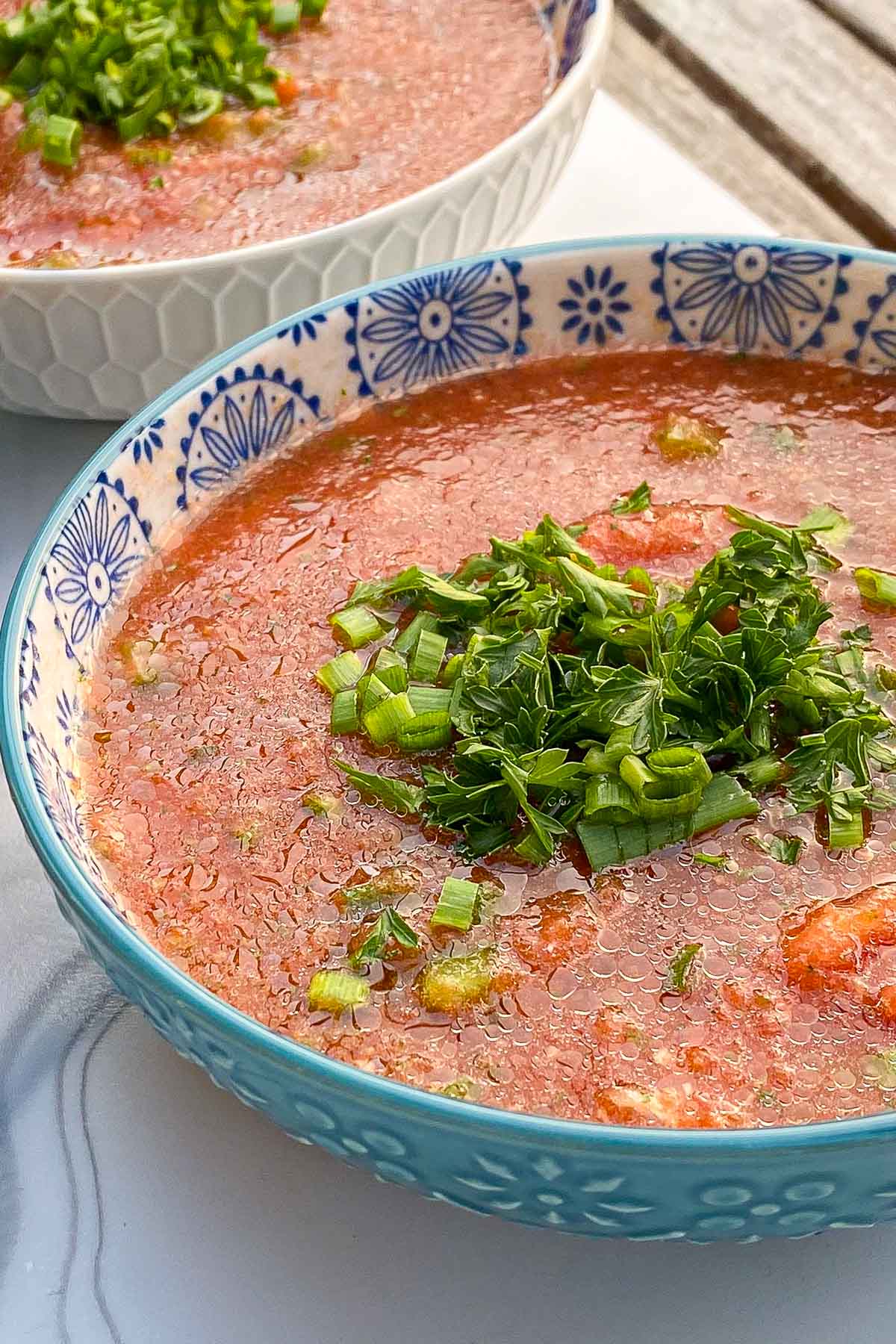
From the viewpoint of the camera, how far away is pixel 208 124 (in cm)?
288

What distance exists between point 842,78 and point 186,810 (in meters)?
2.81

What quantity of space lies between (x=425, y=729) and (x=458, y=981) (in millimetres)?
303

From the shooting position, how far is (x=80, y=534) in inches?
75.2

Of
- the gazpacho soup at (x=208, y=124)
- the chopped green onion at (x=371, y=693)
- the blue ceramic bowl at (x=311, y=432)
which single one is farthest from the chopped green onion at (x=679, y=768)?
the gazpacho soup at (x=208, y=124)

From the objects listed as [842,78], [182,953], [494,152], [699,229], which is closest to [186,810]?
[182,953]

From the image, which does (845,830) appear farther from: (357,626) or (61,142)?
(61,142)

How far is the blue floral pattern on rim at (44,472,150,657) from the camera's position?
1872mm

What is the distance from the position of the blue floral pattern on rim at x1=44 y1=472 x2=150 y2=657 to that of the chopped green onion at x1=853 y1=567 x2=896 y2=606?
93 centimetres

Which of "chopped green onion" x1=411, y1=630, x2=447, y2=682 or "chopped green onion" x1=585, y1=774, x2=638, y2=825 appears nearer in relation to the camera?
"chopped green onion" x1=585, y1=774, x2=638, y2=825

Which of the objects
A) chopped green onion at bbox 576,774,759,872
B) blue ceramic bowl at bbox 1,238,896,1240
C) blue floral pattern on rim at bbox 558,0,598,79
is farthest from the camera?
blue floral pattern on rim at bbox 558,0,598,79

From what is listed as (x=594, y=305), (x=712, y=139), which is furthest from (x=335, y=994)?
(x=712, y=139)

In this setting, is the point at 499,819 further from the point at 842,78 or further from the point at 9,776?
the point at 842,78

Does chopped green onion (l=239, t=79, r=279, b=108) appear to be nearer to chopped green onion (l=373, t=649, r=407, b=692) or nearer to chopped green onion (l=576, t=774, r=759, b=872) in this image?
chopped green onion (l=373, t=649, r=407, b=692)

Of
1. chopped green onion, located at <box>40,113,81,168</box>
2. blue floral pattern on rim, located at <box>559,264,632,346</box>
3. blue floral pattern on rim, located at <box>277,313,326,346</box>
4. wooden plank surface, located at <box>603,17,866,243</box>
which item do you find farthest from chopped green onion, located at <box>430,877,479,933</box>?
wooden plank surface, located at <box>603,17,866,243</box>
